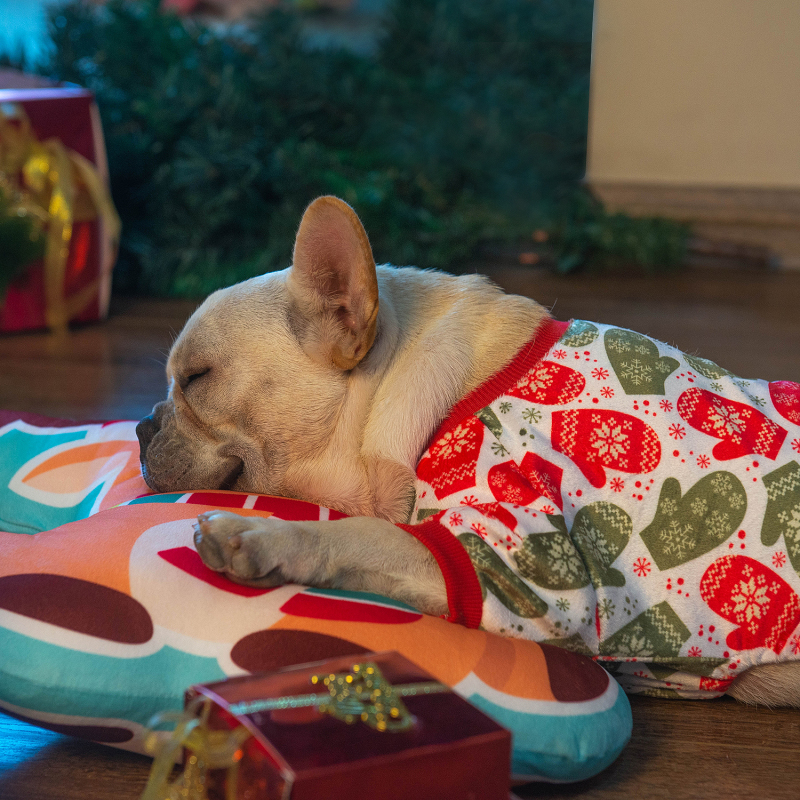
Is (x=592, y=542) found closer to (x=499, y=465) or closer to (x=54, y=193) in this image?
(x=499, y=465)

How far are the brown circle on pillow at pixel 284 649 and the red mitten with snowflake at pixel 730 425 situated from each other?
1.94 feet

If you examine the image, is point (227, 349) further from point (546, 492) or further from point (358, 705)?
point (358, 705)

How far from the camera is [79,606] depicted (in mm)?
1099

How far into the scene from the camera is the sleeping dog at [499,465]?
3.84 feet

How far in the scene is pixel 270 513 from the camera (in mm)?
1301

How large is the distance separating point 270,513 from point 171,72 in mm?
3185

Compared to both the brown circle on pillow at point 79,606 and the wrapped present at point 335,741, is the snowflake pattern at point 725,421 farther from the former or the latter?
the brown circle on pillow at point 79,606

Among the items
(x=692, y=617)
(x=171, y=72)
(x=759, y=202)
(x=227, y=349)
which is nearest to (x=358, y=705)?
(x=692, y=617)

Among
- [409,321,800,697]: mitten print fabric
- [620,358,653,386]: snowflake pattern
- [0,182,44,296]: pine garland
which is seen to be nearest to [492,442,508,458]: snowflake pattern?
[409,321,800,697]: mitten print fabric

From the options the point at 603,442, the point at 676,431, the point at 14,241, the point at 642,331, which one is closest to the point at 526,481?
the point at 603,442

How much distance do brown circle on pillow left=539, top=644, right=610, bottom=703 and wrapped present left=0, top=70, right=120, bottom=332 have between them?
105 inches

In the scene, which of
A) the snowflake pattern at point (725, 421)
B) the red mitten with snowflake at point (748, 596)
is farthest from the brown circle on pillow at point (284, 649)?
the snowflake pattern at point (725, 421)

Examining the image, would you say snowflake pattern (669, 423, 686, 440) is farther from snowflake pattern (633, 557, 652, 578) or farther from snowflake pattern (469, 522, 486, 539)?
snowflake pattern (469, 522, 486, 539)

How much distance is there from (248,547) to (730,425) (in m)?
0.72
